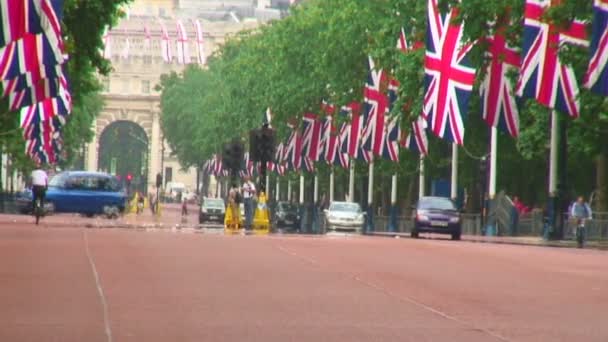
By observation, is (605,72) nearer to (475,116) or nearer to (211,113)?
(475,116)

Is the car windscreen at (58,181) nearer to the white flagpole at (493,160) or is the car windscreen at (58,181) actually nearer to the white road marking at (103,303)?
the white flagpole at (493,160)

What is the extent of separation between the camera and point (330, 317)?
19938 millimetres

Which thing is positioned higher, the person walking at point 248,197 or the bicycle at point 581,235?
the person walking at point 248,197

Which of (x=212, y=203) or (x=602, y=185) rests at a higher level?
Answer: (x=602, y=185)

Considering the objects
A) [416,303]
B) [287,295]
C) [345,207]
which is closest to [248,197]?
[345,207]

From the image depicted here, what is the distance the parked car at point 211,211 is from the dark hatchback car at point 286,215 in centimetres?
408

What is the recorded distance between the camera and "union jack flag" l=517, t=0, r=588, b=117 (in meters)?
49.1

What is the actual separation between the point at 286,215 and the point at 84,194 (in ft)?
90.8

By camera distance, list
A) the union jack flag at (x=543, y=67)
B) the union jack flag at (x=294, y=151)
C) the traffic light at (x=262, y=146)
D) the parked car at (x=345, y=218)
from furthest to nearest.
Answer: the union jack flag at (x=294, y=151) < the parked car at (x=345, y=218) < the traffic light at (x=262, y=146) < the union jack flag at (x=543, y=67)

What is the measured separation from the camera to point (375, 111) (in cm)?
7031

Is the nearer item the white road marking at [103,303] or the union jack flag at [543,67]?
the white road marking at [103,303]

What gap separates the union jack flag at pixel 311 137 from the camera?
86.2 meters

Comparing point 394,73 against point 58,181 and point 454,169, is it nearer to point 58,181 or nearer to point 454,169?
point 454,169

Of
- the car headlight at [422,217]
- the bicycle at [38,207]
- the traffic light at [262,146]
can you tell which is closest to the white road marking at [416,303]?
the bicycle at [38,207]
